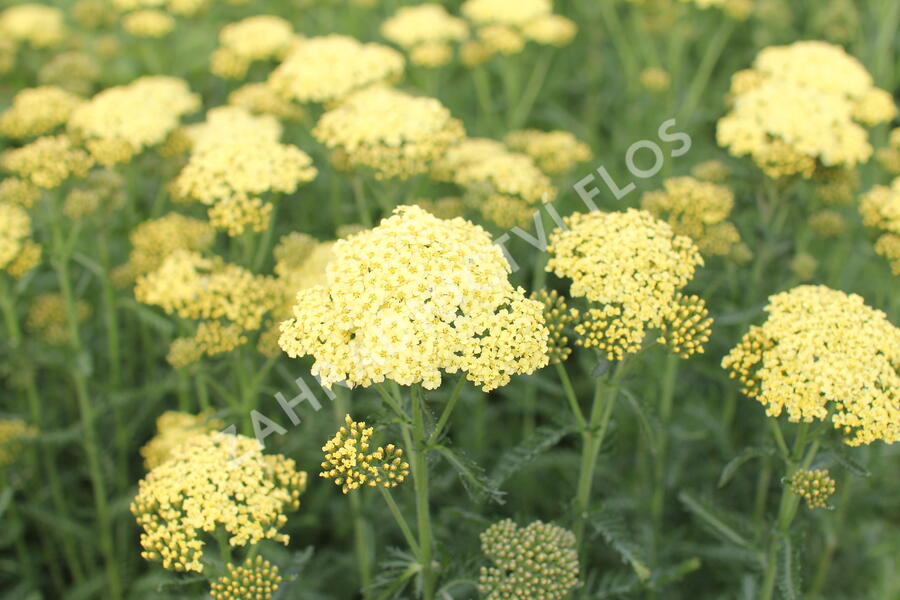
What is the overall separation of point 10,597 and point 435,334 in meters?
3.65

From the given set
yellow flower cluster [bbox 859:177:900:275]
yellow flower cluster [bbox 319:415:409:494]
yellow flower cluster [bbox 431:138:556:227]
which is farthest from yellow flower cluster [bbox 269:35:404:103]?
yellow flower cluster [bbox 859:177:900:275]

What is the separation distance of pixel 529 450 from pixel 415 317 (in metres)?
0.94

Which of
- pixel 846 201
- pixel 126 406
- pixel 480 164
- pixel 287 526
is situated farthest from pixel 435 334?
pixel 126 406

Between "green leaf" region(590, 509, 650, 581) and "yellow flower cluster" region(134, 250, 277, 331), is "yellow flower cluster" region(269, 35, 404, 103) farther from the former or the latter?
"green leaf" region(590, 509, 650, 581)

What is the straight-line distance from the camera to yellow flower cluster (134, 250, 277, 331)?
14.2ft

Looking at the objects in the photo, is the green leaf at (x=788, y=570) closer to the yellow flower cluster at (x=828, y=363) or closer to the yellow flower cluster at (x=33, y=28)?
the yellow flower cluster at (x=828, y=363)

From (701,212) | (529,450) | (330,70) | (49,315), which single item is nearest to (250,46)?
(330,70)

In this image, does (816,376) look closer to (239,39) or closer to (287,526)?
(287,526)

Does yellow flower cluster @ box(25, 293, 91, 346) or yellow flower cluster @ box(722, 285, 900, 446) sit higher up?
yellow flower cluster @ box(722, 285, 900, 446)

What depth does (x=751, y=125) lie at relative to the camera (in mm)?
4957

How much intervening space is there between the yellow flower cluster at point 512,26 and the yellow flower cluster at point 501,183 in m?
1.64

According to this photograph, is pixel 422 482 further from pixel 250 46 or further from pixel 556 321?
pixel 250 46

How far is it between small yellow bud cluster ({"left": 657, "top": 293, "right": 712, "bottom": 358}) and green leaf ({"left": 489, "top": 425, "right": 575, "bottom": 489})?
590 mm

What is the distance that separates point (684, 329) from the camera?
3.57m
